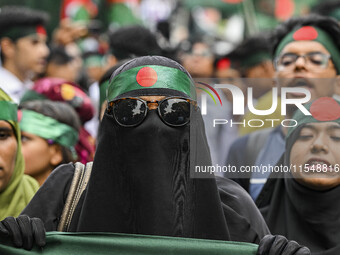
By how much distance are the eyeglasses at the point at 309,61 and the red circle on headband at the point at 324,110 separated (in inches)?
53.3

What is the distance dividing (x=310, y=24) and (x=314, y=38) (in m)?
0.17

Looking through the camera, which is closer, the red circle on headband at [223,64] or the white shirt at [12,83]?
the white shirt at [12,83]

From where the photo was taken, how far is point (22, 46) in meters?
8.10

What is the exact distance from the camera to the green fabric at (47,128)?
194 inches

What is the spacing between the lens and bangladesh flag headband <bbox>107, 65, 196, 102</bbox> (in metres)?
3.09

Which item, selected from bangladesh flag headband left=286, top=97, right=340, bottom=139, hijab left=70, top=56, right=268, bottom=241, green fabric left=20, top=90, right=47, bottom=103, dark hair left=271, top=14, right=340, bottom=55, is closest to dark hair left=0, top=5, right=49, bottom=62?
green fabric left=20, top=90, right=47, bottom=103

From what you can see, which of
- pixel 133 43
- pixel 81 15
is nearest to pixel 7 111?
pixel 133 43

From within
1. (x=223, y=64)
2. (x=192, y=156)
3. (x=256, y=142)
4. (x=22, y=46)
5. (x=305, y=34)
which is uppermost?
(x=223, y=64)

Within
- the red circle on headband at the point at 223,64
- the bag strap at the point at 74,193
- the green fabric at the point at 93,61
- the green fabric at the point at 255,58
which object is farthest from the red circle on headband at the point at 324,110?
the green fabric at the point at 93,61

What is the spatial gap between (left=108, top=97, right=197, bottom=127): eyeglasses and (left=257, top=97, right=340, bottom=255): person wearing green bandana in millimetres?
817

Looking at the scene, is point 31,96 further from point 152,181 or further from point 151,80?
point 152,181

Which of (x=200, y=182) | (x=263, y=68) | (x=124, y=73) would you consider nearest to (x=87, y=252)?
(x=200, y=182)

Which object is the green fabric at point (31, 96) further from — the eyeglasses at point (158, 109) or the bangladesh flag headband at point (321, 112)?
the eyeglasses at point (158, 109)

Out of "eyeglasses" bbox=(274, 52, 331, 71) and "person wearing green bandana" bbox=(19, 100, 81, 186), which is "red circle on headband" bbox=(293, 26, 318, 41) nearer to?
"eyeglasses" bbox=(274, 52, 331, 71)
